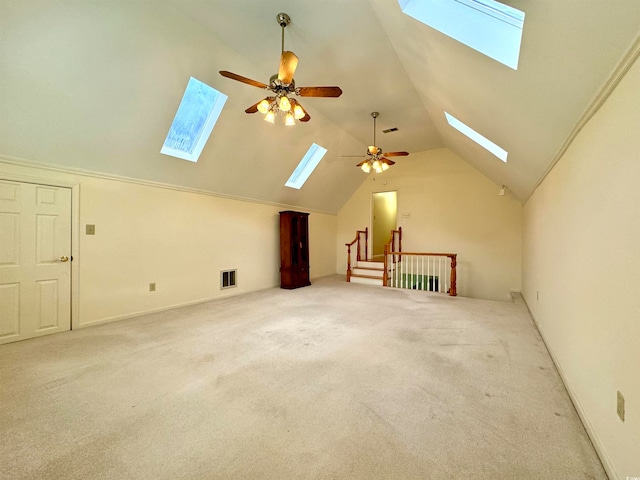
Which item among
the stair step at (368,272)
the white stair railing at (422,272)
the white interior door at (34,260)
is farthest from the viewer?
the stair step at (368,272)

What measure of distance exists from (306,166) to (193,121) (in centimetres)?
302

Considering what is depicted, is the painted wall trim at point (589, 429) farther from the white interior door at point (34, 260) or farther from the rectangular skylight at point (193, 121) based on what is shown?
the white interior door at point (34, 260)

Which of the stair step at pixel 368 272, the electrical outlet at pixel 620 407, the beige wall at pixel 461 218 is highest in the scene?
the beige wall at pixel 461 218

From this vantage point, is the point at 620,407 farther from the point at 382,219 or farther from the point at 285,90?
the point at 382,219

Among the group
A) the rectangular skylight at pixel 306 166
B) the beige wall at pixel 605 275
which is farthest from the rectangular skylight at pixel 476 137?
the rectangular skylight at pixel 306 166

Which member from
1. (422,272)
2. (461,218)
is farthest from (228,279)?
(461,218)

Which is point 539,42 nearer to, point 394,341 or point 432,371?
point 432,371

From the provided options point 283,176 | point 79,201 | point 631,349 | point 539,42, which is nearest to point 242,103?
point 283,176

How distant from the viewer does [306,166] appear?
6.58 metres

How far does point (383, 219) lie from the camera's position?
962 cm

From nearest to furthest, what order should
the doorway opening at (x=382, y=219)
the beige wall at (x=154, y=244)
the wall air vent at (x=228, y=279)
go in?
the beige wall at (x=154, y=244) → the wall air vent at (x=228, y=279) → the doorway opening at (x=382, y=219)

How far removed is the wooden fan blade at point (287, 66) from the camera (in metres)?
2.42

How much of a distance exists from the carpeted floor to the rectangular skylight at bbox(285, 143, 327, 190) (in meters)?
4.16

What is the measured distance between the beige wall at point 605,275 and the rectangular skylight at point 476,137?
5.90 ft
